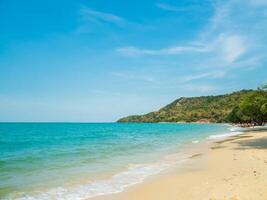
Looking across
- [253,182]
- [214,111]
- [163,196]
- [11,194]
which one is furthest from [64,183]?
[214,111]

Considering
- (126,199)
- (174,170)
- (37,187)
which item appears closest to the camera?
(126,199)

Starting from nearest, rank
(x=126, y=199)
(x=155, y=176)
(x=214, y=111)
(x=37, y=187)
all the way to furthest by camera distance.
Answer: (x=126, y=199) → (x=37, y=187) → (x=155, y=176) → (x=214, y=111)

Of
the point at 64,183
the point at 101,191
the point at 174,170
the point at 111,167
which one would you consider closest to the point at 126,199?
the point at 101,191

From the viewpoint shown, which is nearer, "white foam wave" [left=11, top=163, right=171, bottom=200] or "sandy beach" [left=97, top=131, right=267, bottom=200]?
"sandy beach" [left=97, top=131, right=267, bottom=200]

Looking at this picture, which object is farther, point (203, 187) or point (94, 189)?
point (94, 189)

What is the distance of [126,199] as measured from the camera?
9719 mm

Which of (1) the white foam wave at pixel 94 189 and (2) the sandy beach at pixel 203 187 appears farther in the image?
(1) the white foam wave at pixel 94 189

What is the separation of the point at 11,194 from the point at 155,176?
21.2 ft

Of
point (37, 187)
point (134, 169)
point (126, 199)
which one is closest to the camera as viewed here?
point (126, 199)

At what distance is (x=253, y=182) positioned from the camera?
1011cm

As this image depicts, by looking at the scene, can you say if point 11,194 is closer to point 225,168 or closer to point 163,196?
point 163,196

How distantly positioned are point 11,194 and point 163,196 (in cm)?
603

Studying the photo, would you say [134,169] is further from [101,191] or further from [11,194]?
[11,194]

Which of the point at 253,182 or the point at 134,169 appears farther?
the point at 134,169
